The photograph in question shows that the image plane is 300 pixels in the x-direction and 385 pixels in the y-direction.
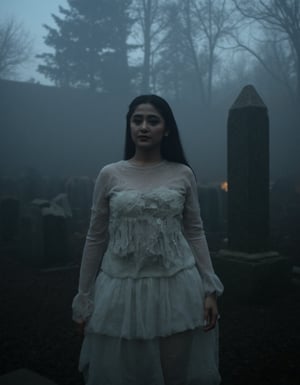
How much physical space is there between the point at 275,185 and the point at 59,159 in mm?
12653

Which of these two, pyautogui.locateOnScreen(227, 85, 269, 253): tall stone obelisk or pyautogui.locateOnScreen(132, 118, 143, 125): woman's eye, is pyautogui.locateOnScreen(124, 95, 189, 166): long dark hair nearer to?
pyautogui.locateOnScreen(132, 118, 143, 125): woman's eye

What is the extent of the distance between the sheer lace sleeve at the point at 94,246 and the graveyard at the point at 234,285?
2.02m

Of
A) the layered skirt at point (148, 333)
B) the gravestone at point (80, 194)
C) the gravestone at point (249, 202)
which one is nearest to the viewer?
the layered skirt at point (148, 333)

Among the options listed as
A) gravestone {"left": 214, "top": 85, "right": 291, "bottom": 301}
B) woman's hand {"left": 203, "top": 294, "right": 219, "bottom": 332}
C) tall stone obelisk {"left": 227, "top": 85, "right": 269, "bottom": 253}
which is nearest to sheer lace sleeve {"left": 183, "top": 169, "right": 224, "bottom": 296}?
woman's hand {"left": 203, "top": 294, "right": 219, "bottom": 332}

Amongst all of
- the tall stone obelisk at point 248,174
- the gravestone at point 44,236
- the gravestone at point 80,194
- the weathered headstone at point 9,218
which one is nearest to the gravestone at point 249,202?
the tall stone obelisk at point 248,174

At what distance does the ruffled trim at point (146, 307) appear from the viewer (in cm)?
220

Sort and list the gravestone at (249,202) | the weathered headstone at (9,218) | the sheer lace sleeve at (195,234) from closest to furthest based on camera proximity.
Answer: the sheer lace sleeve at (195,234)
the gravestone at (249,202)
the weathered headstone at (9,218)

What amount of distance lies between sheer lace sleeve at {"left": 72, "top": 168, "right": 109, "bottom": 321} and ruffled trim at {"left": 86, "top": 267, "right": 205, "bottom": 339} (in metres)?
0.10

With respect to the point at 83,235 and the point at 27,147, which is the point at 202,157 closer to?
the point at 27,147

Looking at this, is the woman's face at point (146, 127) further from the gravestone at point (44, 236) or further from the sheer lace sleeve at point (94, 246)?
the gravestone at point (44, 236)

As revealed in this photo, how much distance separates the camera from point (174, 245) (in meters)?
2.37

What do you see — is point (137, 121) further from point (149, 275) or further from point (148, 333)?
point (148, 333)

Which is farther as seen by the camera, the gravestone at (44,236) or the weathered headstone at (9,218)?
the weathered headstone at (9,218)

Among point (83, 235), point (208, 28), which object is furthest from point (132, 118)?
point (208, 28)
